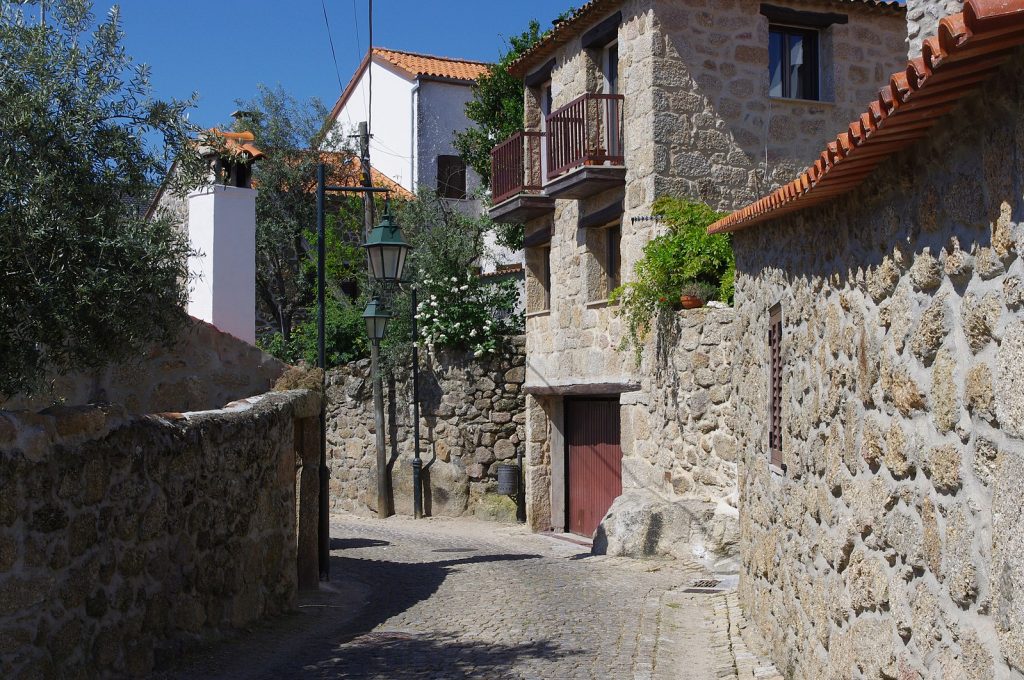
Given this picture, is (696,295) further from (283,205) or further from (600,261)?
(283,205)

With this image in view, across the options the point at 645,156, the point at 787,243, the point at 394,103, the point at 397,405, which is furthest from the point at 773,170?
the point at 394,103

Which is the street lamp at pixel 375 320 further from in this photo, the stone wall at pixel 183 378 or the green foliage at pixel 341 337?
the stone wall at pixel 183 378

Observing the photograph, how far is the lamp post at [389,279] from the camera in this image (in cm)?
1233

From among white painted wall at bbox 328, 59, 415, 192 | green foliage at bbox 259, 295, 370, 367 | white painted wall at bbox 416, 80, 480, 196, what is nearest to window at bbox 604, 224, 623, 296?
green foliage at bbox 259, 295, 370, 367

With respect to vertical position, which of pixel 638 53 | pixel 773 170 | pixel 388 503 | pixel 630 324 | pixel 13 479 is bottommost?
pixel 388 503

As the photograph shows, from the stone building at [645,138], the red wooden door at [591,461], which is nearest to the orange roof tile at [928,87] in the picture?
the stone building at [645,138]

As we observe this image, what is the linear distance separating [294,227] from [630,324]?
13.4 meters

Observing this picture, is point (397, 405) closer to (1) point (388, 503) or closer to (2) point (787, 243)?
(1) point (388, 503)

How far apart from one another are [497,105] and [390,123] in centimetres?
651

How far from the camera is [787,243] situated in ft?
21.9

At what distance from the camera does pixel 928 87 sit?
10.9 feet

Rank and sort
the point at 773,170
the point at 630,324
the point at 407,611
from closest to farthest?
1. the point at 407,611
2. the point at 630,324
3. the point at 773,170

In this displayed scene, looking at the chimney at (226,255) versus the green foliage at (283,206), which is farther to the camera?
the green foliage at (283,206)

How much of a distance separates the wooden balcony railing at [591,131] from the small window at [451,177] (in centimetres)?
1236
